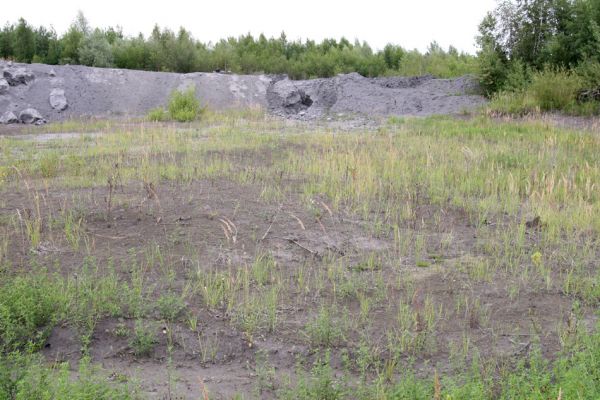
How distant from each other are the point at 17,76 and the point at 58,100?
2.00m

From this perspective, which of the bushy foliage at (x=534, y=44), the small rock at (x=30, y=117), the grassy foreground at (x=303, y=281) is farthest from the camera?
the small rock at (x=30, y=117)

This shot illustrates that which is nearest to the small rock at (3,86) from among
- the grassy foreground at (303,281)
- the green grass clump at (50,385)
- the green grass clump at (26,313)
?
the grassy foreground at (303,281)

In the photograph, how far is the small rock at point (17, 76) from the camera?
79.0ft

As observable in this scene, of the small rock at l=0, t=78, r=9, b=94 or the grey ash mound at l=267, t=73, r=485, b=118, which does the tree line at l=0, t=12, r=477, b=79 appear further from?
the small rock at l=0, t=78, r=9, b=94

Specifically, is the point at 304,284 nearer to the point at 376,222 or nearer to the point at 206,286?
the point at 206,286

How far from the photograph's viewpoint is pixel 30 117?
21562 millimetres

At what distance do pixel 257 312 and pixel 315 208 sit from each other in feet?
10.0

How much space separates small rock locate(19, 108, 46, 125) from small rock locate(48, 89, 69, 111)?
1724mm

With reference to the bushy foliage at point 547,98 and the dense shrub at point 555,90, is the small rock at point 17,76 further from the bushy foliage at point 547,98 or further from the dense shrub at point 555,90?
the dense shrub at point 555,90

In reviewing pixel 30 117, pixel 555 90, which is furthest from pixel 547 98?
pixel 30 117

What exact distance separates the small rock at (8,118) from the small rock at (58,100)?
7.14ft

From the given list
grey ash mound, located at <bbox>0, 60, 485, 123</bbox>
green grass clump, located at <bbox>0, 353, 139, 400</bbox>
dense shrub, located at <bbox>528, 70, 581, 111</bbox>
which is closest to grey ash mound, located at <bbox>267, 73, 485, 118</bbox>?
grey ash mound, located at <bbox>0, 60, 485, 123</bbox>

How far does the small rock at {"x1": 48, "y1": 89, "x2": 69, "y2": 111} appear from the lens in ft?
77.2

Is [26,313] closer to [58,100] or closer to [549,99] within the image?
[549,99]
